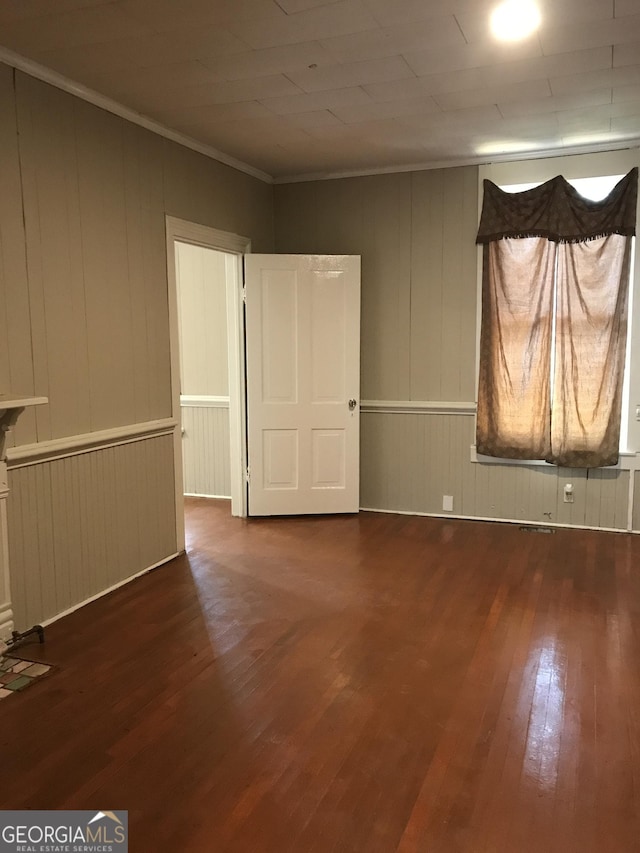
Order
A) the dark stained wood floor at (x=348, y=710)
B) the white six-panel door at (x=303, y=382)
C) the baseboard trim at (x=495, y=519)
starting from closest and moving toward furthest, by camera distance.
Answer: the dark stained wood floor at (x=348, y=710) < the baseboard trim at (x=495, y=519) < the white six-panel door at (x=303, y=382)

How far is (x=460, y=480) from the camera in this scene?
5062mm

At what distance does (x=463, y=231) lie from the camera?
486cm

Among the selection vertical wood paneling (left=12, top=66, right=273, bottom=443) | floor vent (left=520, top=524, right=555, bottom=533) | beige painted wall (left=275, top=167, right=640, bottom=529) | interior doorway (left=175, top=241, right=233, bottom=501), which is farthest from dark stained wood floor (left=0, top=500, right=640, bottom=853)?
interior doorway (left=175, top=241, right=233, bottom=501)

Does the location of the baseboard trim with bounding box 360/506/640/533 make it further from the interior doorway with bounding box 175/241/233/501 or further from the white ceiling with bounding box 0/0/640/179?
the white ceiling with bounding box 0/0/640/179

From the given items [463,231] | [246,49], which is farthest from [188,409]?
[246,49]

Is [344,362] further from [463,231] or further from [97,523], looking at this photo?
[97,523]

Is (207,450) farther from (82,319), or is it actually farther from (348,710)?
(348,710)

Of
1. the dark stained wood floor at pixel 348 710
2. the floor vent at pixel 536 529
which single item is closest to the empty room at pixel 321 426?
the dark stained wood floor at pixel 348 710

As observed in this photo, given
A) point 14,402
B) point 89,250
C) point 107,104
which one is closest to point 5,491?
point 14,402

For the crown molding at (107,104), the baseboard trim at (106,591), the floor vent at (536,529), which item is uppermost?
the crown molding at (107,104)

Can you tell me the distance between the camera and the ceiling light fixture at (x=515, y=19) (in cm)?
254

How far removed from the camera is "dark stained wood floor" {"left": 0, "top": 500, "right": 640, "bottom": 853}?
191 centimetres

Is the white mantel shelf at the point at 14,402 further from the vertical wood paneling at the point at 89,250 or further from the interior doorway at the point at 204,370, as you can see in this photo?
the interior doorway at the point at 204,370

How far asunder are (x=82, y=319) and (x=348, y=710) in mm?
2270
